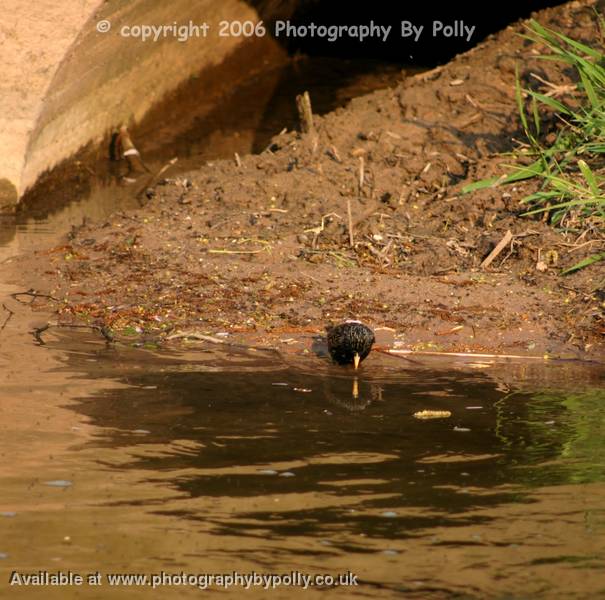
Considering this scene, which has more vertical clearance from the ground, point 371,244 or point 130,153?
point 130,153

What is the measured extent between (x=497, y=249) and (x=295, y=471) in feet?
11.3

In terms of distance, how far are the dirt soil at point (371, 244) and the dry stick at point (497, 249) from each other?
38 mm

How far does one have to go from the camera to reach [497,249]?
25.1ft

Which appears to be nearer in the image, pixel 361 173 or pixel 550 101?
pixel 550 101

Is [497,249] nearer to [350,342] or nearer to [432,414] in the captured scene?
[350,342]

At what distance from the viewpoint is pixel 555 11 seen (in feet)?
33.6

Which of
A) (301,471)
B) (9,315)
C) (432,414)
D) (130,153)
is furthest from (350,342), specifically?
(130,153)

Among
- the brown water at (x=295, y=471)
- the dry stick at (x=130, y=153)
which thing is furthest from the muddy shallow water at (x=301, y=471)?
the dry stick at (x=130, y=153)

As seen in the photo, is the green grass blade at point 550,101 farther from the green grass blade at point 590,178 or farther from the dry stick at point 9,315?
the dry stick at point 9,315

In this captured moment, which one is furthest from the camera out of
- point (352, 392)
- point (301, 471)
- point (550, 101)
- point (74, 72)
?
point (74, 72)

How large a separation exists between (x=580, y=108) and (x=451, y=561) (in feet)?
17.6

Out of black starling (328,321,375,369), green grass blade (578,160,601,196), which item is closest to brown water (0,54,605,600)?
black starling (328,321,375,369)

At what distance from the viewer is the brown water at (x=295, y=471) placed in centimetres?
373

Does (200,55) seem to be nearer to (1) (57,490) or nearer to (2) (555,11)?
(2) (555,11)
